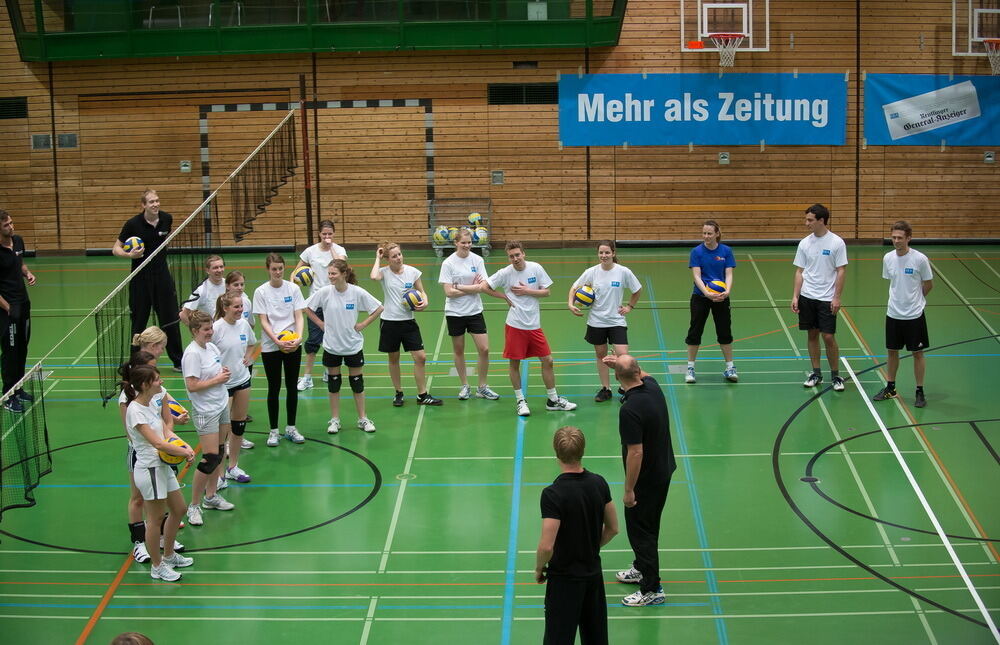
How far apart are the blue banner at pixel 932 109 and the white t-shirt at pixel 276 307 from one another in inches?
601

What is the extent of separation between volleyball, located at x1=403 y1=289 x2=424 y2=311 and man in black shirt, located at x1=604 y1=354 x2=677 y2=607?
4.37m

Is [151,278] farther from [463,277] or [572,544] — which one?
[572,544]

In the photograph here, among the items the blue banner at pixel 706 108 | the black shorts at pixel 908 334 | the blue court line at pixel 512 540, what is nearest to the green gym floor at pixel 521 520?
the blue court line at pixel 512 540

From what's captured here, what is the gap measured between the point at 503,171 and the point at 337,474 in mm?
13068

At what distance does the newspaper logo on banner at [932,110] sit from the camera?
21.7 m

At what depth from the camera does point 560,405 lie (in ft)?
39.4

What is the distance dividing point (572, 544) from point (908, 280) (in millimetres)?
7105

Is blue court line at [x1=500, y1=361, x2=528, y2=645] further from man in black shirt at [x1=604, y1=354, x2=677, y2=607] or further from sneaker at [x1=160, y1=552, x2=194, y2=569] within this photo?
sneaker at [x1=160, y1=552, x2=194, y2=569]

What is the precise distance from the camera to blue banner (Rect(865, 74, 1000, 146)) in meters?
21.7

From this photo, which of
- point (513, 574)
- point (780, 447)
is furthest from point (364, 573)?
point (780, 447)

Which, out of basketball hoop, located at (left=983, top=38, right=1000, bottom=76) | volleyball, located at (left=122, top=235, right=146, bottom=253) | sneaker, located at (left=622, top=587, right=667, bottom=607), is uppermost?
basketball hoop, located at (left=983, top=38, right=1000, bottom=76)

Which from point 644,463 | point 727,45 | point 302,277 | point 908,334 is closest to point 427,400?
point 302,277

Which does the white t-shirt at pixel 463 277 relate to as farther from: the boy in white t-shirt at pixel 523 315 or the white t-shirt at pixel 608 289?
the white t-shirt at pixel 608 289

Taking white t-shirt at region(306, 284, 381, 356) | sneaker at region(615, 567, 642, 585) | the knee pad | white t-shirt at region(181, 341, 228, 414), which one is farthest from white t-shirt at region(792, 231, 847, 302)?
the knee pad
